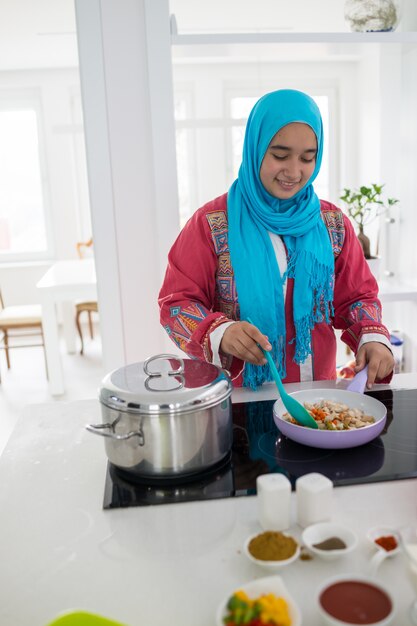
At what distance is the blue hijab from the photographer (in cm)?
153

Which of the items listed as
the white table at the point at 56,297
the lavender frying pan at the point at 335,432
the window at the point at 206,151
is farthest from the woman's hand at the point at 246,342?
the window at the point at 206,151

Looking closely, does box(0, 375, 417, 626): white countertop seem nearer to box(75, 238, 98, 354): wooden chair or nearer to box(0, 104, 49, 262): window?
box(75, 238, 98, 354): wooden chair

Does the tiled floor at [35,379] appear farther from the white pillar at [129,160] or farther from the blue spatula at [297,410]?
the blue spatula at [297,410]

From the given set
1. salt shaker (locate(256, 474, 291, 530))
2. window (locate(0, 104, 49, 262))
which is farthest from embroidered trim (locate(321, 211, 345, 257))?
window (locate(0, 104, 49, 262))

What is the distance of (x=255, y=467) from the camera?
1.06 meters

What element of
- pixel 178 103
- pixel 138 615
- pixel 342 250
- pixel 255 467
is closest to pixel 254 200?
pixel 342 250

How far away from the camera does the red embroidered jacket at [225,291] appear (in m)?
1.46

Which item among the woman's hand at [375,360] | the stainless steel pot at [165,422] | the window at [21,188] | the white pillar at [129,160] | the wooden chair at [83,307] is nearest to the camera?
the stainless steel pot at [165,422]

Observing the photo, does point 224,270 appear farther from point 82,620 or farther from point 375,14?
point 375,14

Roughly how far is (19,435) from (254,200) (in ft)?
2.69

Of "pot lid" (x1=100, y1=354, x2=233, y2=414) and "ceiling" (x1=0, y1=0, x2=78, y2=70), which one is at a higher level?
"ceiling" (x1=0, y1=0, x2=78, y2=70)

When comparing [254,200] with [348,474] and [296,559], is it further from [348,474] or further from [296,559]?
[296,559]

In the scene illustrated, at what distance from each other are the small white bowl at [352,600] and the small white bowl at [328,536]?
0.27 feet

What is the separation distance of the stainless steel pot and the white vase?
1.64 m
